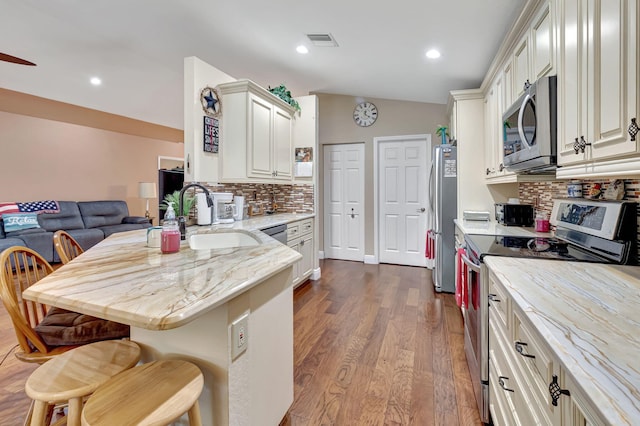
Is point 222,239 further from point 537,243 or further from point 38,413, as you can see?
Answer: point 537,243

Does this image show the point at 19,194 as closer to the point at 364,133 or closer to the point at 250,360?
the point at 364,133

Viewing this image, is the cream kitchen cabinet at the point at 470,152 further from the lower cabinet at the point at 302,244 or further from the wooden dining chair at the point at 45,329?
the wooden dining chair at the point at 45,329

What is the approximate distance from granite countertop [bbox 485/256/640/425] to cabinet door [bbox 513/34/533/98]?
4.18 feet

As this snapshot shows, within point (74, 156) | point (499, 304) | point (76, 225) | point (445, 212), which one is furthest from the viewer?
point (74, 156)

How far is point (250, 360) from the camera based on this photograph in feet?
4.06

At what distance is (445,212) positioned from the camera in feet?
11.9

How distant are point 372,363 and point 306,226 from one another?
213 cm

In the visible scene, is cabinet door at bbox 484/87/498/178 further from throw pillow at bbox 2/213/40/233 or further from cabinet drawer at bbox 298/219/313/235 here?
throw pillow at bbox 2/213/40/233

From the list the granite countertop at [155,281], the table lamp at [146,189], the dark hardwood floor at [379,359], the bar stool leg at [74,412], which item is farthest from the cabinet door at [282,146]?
the table lamp at [146,189]

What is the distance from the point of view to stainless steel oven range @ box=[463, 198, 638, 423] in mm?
1371

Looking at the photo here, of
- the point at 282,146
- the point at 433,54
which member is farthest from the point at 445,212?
the point at 282,146

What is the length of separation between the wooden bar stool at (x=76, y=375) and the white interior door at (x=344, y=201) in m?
4.30

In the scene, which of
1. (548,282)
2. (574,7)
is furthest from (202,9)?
(548,282)

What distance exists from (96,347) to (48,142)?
6164 millimetres
